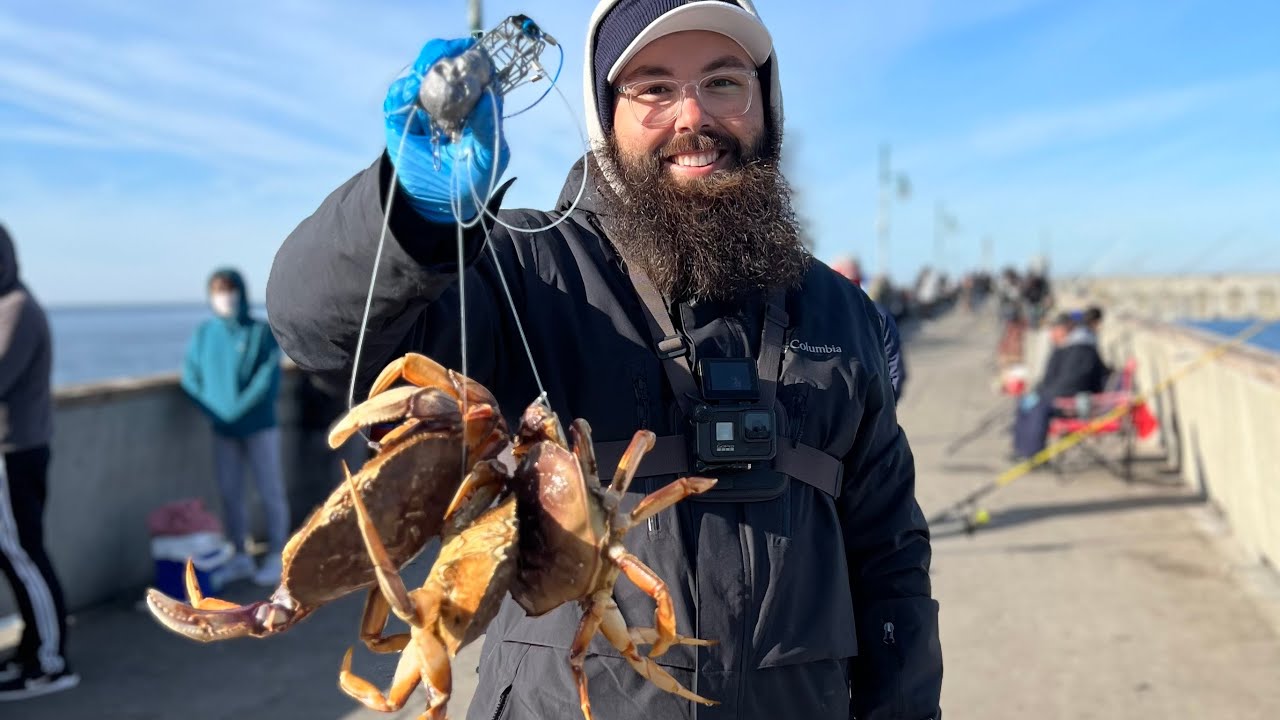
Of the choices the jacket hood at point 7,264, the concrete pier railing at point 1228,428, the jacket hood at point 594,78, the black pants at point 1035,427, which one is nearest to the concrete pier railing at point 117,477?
the jacket hood at point 7,264

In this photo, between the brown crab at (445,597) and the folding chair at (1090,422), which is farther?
the folding chair at (1090,422)

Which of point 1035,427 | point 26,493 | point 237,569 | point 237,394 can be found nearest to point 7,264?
point 26,493

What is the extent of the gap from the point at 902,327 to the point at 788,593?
33.8 meters

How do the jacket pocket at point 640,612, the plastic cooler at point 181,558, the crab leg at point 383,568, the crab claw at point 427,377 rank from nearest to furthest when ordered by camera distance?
the crab leg at point 383,568 → the crab claw at point 427,377 → the jacket pocket at point 640,612 → the plastic cooler at point 181,558

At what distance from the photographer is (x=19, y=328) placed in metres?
5.50

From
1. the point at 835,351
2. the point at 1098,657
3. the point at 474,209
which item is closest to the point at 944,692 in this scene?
the point at 1098,657

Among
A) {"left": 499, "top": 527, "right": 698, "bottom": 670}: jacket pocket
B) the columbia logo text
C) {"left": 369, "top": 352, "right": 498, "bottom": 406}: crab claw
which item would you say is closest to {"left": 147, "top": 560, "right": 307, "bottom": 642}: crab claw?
{"left": 369, "top": 352, "right": 498, "bottom": 406}: crab claw

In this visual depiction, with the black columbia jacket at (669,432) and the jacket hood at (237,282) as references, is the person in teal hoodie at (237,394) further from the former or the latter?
the black columbia jacket at (669,432)

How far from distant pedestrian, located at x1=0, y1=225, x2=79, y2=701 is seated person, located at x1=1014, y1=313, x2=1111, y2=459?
31.9ft

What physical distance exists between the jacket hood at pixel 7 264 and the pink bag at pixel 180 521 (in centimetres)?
193

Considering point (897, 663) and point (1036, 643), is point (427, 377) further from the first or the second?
point (1036, 643)

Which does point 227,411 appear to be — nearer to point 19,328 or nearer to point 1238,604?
point 19,328

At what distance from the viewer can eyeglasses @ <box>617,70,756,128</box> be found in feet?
8.18

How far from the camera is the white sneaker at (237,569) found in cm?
718
